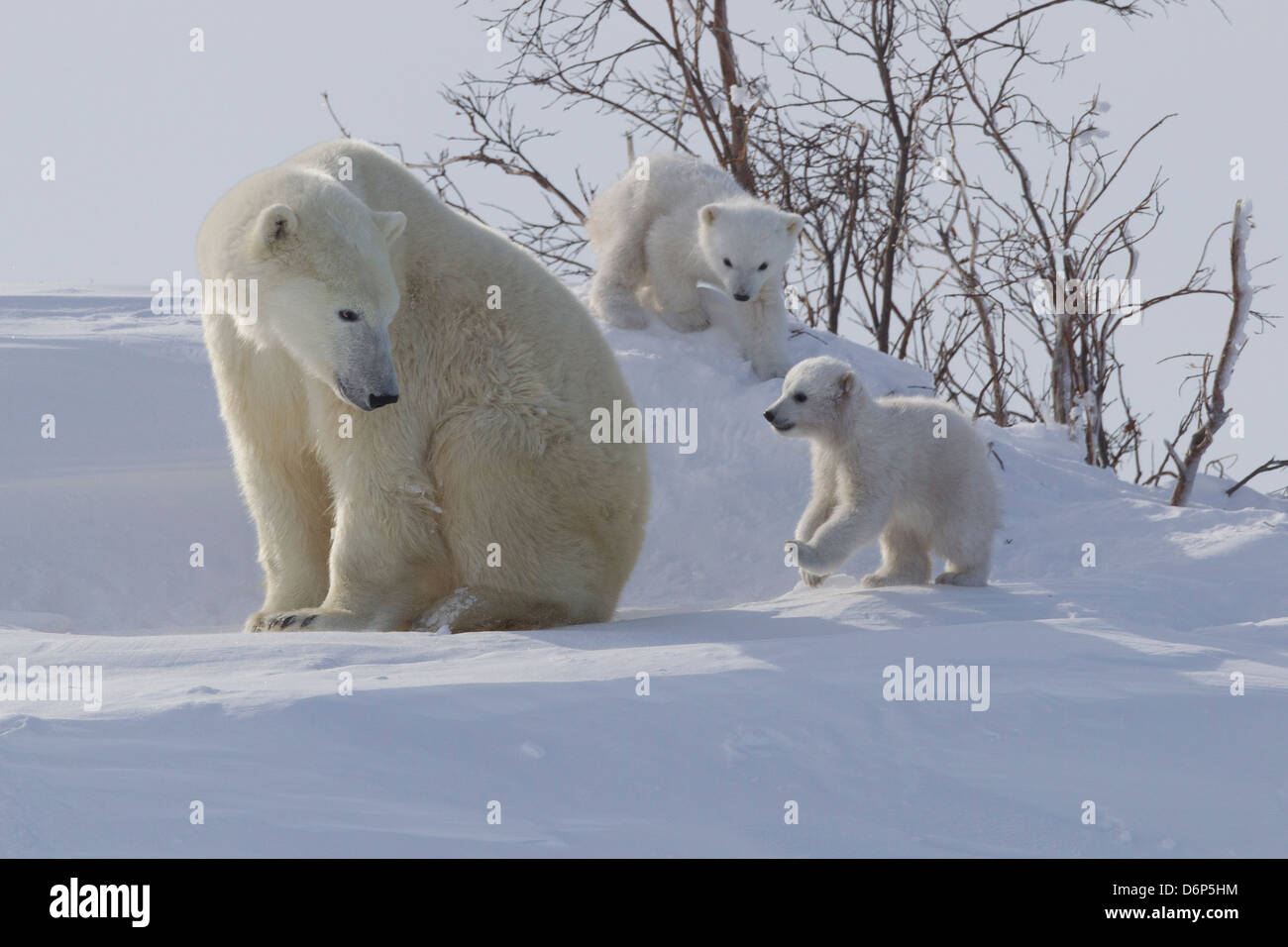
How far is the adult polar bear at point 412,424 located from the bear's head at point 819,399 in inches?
22.6

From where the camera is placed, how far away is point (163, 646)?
137 inches

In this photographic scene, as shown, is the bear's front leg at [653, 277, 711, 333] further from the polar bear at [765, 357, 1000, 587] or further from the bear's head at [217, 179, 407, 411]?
the bear's head at [217, 179, 407, 411]

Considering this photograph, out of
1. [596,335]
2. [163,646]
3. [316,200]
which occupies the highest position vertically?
[316,200]

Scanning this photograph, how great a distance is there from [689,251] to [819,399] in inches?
105

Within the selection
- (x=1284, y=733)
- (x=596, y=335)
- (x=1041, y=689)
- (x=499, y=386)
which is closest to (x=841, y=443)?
(x=596, y=335)

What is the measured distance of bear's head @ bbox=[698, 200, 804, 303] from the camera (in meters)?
6.88

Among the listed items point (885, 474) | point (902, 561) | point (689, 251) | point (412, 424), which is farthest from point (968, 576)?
point (689, 251)

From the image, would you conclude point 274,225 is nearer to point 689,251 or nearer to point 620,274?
point 689,251

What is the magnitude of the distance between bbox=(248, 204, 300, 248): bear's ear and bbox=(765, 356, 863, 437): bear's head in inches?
67.8

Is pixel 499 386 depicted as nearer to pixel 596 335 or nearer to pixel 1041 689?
pixel 596 335

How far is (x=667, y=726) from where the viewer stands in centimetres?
279

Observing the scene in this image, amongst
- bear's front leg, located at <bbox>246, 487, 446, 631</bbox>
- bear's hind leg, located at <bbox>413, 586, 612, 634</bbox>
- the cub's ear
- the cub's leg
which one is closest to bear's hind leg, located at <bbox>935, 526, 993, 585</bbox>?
bear's hind leg, located at <bbox>413, 586, 612, 634</bbox>

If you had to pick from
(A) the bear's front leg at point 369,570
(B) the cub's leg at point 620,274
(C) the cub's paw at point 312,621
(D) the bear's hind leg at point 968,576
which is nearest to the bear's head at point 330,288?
(A) the bear's front leg at point 369,570

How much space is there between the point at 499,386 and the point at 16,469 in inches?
95.9
